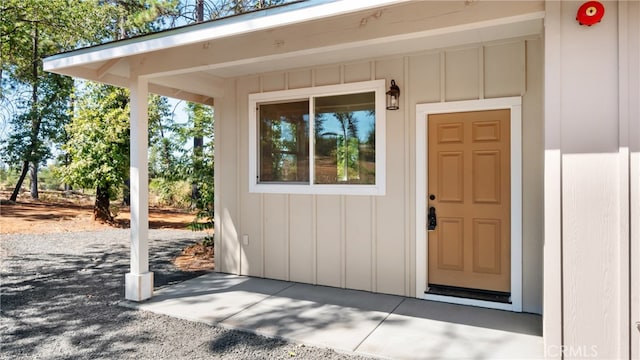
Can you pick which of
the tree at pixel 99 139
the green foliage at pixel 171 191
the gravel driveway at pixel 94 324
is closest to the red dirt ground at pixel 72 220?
the green foliage at pixel 171 191

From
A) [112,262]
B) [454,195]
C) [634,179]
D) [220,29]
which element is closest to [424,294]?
[454,195]

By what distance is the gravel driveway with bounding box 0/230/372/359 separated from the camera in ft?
9.28

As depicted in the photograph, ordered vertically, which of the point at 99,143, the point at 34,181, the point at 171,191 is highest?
the point at 99,143

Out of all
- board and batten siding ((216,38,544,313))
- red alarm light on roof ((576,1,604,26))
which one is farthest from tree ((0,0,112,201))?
red alarm light on roof ((576,1,604,26))

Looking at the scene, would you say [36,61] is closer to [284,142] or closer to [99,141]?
[99,141]

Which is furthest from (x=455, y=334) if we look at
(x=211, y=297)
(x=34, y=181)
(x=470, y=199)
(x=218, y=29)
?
(x=34, y=181)

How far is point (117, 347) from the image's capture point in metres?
2.92

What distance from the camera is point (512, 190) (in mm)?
3650

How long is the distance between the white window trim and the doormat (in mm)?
1173

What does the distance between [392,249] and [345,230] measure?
1.91 ft

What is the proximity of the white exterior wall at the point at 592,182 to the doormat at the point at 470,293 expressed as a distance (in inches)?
60.2

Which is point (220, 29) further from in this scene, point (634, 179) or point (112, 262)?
point (112, 262)

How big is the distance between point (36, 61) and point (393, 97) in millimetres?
12428

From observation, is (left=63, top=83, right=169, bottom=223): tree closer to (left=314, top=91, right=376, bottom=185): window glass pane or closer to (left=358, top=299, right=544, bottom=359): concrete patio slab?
(left=314, top=91, right=376, bottom=185): window glass pane
